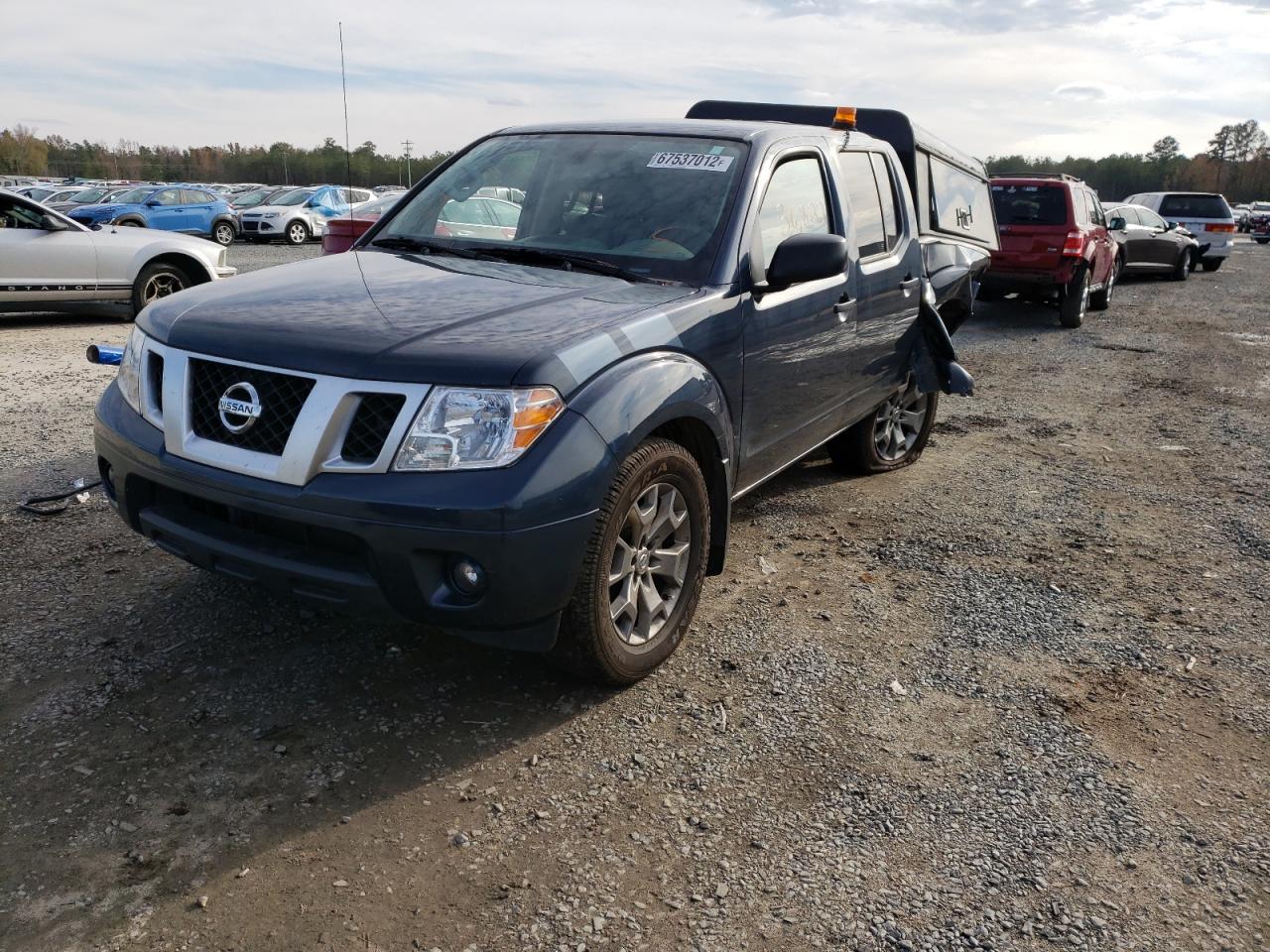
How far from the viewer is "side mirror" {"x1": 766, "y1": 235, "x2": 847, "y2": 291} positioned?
12.0 ft

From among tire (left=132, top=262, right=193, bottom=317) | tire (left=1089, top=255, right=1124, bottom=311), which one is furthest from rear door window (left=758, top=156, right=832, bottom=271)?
tire (left=1089, top=255, right=1124, bottom=311)

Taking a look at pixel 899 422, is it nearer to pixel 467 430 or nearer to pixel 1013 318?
pixel 467 430

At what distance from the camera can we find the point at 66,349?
9273mm

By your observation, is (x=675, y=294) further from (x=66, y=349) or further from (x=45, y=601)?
(x=66, y=349)

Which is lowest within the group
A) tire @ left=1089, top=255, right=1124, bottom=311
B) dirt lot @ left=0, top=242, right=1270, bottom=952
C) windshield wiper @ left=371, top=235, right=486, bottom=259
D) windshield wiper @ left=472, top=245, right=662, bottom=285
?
dirt lot @ left=0, top=242, right=1270, bottom=952

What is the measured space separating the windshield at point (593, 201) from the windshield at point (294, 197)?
24.5 m

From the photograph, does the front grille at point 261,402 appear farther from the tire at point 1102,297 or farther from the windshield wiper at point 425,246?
the tire at point 1102,297

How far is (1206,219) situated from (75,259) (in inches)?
925

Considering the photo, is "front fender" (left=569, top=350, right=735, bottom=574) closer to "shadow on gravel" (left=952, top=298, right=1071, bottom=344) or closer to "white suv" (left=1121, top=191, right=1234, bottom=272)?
"shadow on gravel" (left=952, top=298, right=1071, bottom=344)

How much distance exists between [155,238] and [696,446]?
30.4 ft

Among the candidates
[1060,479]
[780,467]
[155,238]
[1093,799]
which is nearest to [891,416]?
[1060,479]

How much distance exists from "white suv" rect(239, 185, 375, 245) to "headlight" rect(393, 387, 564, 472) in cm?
2356

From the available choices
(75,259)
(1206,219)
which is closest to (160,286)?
(75,259)

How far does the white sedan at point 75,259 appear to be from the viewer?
1020 centimetres
